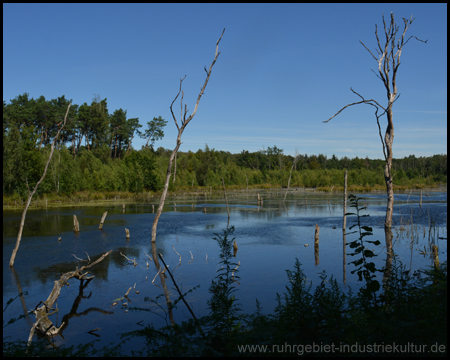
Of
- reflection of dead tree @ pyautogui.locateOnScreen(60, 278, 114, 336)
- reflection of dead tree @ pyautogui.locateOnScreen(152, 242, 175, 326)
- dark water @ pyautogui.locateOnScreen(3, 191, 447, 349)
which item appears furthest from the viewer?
dark water @ pyautogui.locateOnScreen(3, 191, 447, 349)

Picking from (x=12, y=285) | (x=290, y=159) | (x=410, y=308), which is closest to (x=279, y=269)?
(x=410, y=308)

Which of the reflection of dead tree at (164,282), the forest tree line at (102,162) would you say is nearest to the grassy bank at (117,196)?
the forest tree line at (102,162)

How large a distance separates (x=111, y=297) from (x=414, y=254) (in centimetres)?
1249

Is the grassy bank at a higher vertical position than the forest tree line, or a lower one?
lower

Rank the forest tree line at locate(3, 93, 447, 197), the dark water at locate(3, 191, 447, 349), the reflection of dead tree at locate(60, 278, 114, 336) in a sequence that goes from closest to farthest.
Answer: the reflection of dead tree at locate(60, 278, 114, 336)
the dark water at locate(3, 191, 447, 349)
the forest tree line at locate(3, 93, 447, 197)

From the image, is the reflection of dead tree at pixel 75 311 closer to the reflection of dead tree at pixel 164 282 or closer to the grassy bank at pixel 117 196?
the reflection of dead tree at pixel 164 282

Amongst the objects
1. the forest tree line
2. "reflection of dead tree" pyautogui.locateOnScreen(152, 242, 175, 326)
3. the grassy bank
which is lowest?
"reflection of dead tree" pyautogui.locateOnScreen(152, 242, 175, 326)

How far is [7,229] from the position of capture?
22.9 metres

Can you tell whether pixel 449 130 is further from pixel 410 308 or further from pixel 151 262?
pixel 151 262

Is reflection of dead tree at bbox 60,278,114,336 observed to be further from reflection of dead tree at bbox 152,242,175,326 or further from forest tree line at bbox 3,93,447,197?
forest tree line at bbox 3,93,447,197

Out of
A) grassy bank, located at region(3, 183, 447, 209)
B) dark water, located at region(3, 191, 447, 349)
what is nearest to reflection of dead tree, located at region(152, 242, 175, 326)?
dark water, located at region(3, 191, 447, 349)

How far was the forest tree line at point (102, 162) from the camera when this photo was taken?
4019 cm

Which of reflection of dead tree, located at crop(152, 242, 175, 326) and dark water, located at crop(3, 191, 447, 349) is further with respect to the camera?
dark water, located at crop(3, 191, 447, 349)

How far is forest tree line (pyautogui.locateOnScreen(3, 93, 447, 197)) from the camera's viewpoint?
40.2 m
